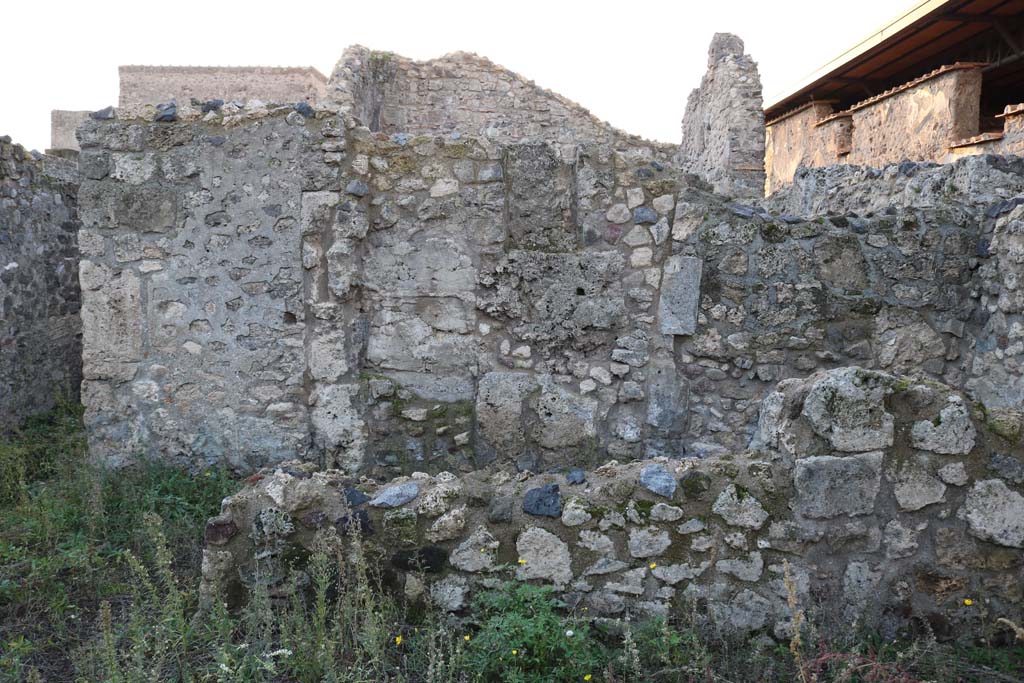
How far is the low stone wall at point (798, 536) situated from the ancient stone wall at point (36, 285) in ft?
14.8

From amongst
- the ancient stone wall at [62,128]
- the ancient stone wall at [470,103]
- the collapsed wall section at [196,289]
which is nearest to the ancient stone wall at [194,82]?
the ancient stone wall at [62,128]

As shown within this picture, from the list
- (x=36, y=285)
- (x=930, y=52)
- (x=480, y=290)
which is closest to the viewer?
(x=480, y=290)

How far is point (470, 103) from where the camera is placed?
10.2m

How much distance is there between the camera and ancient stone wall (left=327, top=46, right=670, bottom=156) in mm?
10141

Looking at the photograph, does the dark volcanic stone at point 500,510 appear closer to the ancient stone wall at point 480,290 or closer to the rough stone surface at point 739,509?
the rough stone surface at point 739,509

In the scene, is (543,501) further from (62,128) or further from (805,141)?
(62,128)

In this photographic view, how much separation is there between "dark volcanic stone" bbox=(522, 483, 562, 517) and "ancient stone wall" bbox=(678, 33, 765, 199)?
6.80m

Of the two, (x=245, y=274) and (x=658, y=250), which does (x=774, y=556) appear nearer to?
(x=658, y=250)

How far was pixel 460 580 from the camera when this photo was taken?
262 centimetres

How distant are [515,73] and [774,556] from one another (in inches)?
358

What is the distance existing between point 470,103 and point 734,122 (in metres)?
3.67

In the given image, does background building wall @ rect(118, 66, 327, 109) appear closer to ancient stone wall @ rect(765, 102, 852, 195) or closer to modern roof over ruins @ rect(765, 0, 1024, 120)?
ancient stone wall @ rect(765, 102, 852, 195)

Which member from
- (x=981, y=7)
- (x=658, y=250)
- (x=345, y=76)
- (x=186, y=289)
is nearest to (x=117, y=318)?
(x=186, y=289)

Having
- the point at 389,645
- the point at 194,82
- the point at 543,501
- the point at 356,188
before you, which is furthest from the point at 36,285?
the point at 194,82
